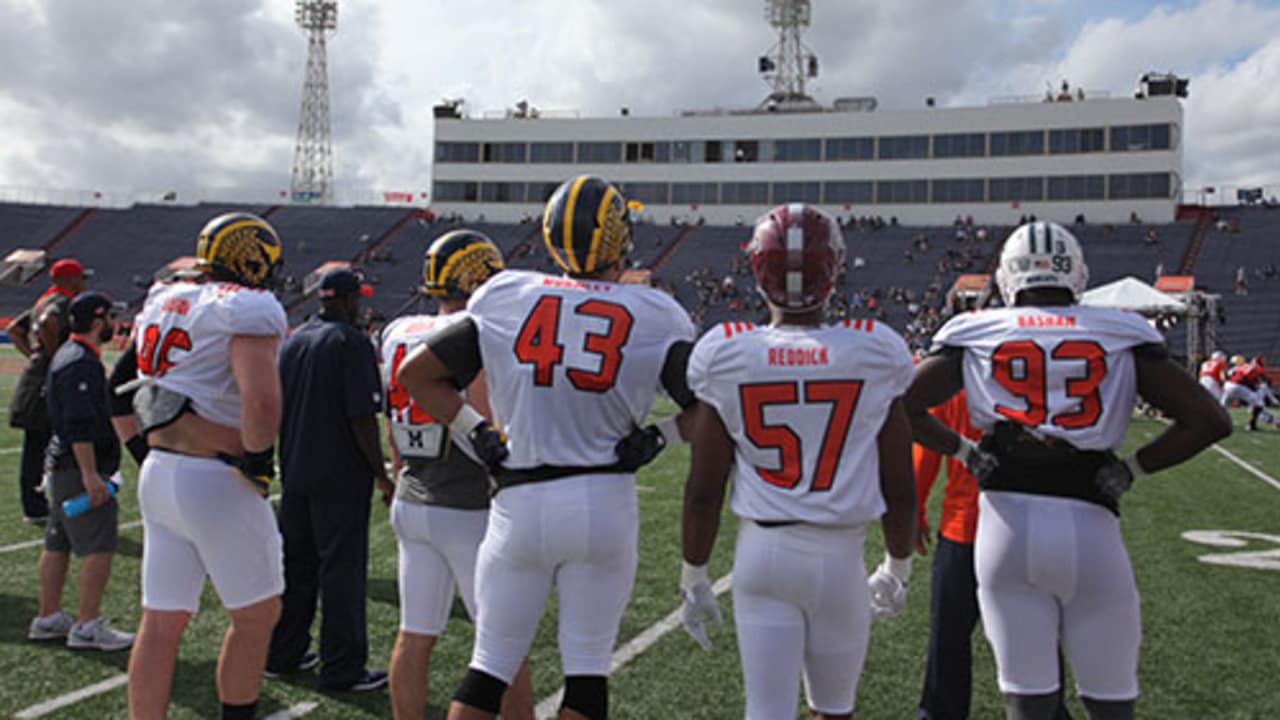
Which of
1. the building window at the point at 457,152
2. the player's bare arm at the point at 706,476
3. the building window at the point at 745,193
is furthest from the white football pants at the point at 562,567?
the building window at the point at 457,152

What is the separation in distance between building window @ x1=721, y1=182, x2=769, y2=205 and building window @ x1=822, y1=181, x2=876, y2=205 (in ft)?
10.3

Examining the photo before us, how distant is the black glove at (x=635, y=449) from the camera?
2.80 m

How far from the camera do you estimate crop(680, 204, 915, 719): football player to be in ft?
8.35

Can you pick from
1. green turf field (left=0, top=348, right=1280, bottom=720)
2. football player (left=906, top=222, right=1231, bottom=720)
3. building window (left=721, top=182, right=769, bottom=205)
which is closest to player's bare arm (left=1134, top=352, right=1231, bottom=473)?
football player (left=906, top=222, right=1231, bottom=720)

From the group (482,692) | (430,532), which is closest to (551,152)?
(430,532)

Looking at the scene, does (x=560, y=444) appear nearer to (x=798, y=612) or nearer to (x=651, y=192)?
(x=798, y=612)

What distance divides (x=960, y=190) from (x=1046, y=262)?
44785 millimetres

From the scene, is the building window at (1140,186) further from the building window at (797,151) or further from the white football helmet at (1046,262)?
the white football helmet at (1046,262)

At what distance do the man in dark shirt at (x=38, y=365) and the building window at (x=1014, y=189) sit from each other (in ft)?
142

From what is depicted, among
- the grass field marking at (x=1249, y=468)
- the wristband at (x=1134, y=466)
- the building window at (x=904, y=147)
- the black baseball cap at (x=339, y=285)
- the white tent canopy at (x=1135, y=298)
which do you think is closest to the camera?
the wristband at (x=1134, y=466)

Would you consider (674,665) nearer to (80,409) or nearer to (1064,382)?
(1064,382)

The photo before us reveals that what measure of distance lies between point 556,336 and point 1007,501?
1485mm

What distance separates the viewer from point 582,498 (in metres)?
2.73

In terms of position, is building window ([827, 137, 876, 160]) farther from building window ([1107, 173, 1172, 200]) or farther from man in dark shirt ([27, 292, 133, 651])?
man in dark shirt ([27, 292, 133, 651])
